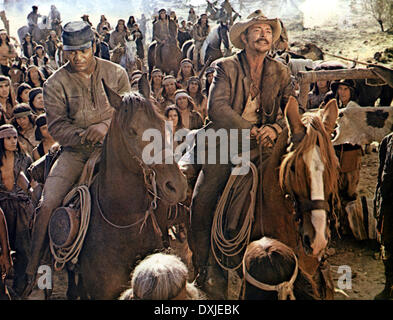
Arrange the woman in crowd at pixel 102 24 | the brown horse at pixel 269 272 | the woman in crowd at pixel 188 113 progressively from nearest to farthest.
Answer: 1. the brown horse at pixel 269 272
2. the woman in crowd at pixel 188 113
3. the woman in crowd at pixel 102 24

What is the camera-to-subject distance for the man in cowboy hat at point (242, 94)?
14.0 feet

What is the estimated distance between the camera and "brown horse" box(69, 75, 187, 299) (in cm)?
387

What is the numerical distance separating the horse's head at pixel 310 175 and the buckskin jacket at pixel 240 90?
78 centimetres

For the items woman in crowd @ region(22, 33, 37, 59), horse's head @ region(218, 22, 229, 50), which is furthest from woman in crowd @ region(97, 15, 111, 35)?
horse's head @ region(218, 22, 229, 50)

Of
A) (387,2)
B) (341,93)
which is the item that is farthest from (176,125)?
(387,2)

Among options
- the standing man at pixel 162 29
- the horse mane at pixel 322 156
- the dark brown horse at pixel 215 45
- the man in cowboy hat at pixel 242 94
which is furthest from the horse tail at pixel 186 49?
the horse mane at pixel 322 156

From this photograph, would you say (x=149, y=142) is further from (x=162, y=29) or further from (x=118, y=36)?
(x=162, y=29)

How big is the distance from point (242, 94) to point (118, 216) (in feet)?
5.16

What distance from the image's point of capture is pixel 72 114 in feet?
15.0

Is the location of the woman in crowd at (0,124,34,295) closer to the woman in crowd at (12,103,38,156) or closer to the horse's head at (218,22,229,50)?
the woman in crowd at (12,103,38,156)

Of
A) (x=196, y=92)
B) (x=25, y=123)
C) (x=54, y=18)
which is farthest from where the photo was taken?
(x=54, y=18)

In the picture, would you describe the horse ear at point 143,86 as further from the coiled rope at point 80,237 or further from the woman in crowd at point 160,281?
the woman in crowd at point 160,281

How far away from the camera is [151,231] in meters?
4.08

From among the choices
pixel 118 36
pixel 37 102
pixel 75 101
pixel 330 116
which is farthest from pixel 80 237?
pixel 118 36
